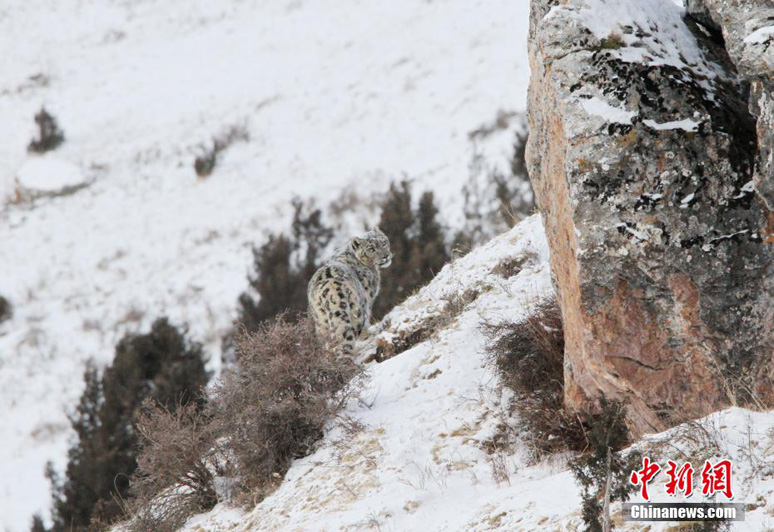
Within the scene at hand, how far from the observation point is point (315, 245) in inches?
904

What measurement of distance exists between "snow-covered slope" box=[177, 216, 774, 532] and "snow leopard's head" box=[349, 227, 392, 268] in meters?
1.85

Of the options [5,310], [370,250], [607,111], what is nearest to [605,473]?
[607,111]

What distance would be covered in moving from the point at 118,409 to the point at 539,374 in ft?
36.8

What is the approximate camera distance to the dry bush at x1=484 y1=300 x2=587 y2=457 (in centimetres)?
604

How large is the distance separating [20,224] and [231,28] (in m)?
16.2

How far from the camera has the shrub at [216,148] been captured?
29.7 metres

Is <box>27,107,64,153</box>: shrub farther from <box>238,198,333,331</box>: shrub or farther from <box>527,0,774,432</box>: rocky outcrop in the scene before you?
<box>527,0,774,432</box>: rocky outcrop

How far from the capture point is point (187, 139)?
32.0 meters

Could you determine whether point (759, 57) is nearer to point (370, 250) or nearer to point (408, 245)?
point (370, 250)

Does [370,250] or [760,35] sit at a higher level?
[760,35]

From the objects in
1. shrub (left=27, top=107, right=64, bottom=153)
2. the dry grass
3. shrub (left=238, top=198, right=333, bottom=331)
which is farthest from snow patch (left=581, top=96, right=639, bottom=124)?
shrub (left=27, top=107, right=64, bottom=153)

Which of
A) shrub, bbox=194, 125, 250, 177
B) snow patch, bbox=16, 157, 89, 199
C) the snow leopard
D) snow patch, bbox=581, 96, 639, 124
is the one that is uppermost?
snow patch, bbox=16, 157, 89, 199

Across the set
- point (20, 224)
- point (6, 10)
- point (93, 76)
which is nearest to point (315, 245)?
point (20, 224)

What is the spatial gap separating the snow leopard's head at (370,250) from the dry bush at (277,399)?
303 centimetres
